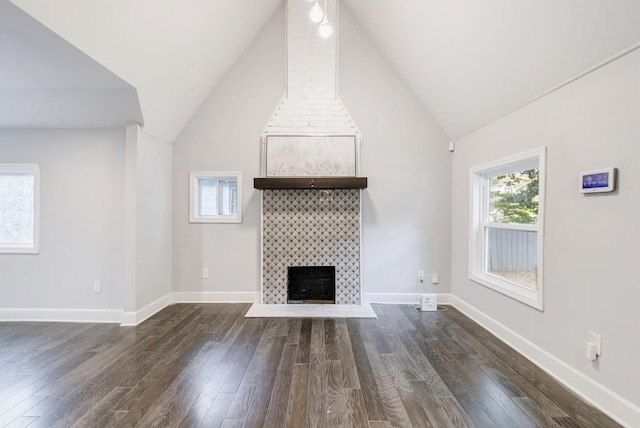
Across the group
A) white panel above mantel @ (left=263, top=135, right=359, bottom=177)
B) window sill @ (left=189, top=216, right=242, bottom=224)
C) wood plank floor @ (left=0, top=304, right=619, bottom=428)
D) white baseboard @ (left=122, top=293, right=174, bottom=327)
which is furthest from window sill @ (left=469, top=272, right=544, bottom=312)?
white baseboard @ (left=122, top=293, right=174, bottom=327)

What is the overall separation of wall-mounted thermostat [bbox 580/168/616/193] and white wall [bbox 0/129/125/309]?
4638 millimetres

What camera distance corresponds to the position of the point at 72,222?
3.65 meters

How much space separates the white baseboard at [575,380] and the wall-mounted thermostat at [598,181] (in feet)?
4.36

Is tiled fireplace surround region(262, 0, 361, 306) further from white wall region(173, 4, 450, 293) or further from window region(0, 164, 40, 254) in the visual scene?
window region(0, 164, 40, 254)

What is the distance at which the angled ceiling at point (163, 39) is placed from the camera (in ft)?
6.98

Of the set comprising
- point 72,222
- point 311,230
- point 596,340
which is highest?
point 72,222

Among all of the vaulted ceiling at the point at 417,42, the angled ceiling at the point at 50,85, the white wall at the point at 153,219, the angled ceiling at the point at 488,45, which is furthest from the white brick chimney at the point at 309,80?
the angled ceiling at the point at 50,85

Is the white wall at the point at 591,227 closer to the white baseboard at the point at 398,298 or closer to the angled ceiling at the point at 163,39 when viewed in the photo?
the white baseboard at the point at 398,298

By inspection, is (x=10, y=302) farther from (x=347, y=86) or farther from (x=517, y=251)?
(x=517, y=251)

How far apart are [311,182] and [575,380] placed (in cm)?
314

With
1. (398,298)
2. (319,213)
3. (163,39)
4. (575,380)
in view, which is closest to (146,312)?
(319,213)

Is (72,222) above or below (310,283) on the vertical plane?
above

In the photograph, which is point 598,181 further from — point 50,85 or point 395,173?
point 50,85

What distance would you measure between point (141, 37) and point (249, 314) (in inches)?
126
